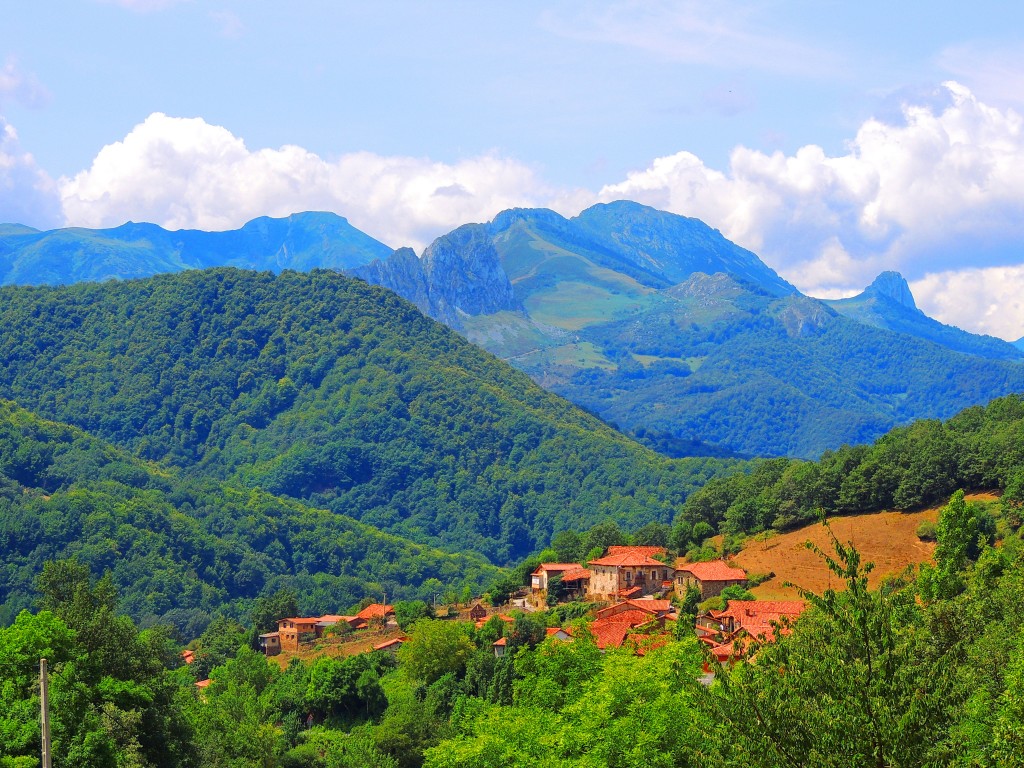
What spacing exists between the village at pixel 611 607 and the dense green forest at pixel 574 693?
4.14m

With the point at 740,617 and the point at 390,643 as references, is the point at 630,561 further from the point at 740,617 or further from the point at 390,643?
the point at 740,617

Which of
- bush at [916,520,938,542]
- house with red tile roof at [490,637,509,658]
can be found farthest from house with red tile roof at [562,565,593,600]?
bush at [916,520,938,542]

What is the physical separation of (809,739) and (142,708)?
1013 inches

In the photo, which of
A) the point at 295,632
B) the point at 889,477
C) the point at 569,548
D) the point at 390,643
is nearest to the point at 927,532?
the point at 889,477

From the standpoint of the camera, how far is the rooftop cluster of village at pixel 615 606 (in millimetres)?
58594

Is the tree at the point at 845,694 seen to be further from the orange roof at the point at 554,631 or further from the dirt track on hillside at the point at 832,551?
the dirt track on hillside at the point at 832,551

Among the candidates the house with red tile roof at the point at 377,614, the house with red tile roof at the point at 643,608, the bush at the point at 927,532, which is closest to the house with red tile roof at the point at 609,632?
the house with red tile roof at the point at 643,608

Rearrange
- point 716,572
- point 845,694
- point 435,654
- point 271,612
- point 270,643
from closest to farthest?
1. point 845,694
2. point 435,654
3. point 716,572
4. point 270,643
5. point 271,612

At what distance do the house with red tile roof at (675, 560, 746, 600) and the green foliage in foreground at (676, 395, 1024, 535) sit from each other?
693 cm

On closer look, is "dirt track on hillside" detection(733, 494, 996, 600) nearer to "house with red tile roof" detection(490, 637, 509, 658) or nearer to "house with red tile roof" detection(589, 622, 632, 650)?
"house with red tile roof" detection(589, 622, 632, 650)

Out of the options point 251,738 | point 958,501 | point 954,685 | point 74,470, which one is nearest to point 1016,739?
point 954,685

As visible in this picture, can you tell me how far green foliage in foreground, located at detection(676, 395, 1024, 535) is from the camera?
7556cm

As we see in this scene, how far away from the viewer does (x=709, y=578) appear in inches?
2778

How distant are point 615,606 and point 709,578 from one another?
264 inches
